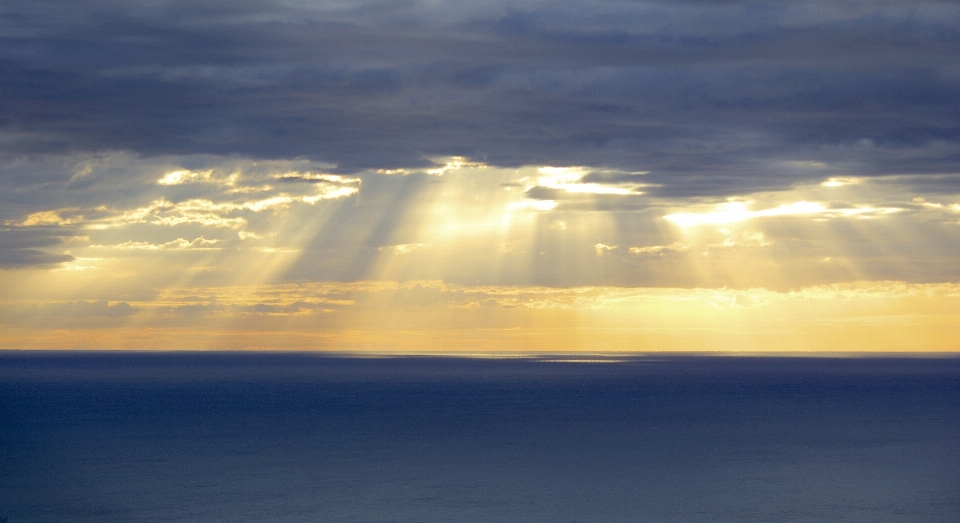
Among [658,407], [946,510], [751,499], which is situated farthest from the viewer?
[658,407]

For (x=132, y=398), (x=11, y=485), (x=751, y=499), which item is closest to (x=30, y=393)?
(x=132, y=398)

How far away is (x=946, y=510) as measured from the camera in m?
51.5

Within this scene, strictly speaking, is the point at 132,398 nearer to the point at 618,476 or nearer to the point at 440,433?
the point at 440,433

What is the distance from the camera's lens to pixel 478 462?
68.1 m

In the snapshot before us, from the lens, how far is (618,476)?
6294 cm

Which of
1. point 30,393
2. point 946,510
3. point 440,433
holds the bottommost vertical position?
point 946,510

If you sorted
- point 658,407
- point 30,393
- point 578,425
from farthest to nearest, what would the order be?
point 30,393, point 658,407, point 578,425

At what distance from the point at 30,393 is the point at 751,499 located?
132m

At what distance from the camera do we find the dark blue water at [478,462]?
51844 mm

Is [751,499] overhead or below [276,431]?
below

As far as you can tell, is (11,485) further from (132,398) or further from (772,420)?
(132,398)

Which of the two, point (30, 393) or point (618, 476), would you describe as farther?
point (30, 393)

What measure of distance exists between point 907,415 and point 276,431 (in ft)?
219

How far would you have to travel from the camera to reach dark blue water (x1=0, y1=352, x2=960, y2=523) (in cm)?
5184
